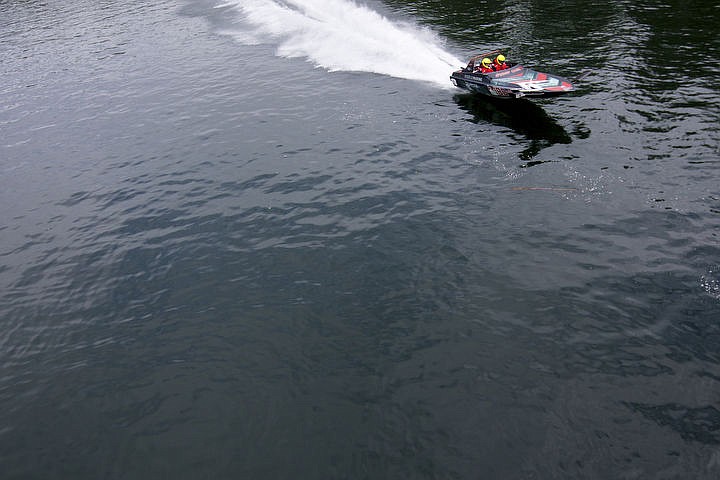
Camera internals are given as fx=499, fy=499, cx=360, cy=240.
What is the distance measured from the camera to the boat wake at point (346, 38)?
4531 cm

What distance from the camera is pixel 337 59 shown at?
49.6 metres

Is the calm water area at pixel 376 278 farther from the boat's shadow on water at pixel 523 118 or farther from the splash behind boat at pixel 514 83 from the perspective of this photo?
the splash behind boat at pixel 514 83

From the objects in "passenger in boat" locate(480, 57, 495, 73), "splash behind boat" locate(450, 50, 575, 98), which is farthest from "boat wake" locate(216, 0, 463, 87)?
"passenger in boat" locate(480, 57, 495, 73)

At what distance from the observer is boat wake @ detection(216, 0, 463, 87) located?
149ft

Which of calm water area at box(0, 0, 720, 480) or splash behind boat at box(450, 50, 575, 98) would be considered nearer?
calm water area at box(0, 0, 720, 480)

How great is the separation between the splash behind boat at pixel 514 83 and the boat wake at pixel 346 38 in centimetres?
553

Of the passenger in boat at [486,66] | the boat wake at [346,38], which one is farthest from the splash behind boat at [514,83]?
the boat wake at [346,38]

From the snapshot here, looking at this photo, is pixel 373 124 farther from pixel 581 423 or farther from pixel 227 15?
pixel 227 15

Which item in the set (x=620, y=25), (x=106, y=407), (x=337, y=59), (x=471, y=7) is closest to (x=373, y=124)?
(x=337, y=59)

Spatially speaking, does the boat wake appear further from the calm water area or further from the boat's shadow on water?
the boat's shadow on water

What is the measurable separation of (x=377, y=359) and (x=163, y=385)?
762cm

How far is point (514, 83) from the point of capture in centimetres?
3341

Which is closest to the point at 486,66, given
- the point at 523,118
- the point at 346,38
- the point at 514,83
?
the point at 514,83

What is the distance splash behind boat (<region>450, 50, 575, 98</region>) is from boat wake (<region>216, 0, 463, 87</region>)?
5530 mm
